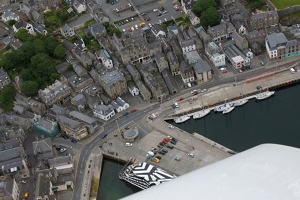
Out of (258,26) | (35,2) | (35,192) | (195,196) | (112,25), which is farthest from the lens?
(35,2)

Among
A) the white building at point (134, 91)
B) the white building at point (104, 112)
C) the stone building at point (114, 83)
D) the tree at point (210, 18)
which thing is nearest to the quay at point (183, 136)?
the white building at point (104, 112)

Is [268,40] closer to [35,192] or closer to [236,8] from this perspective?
[236,8]

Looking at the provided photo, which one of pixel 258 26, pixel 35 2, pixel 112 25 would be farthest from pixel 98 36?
pixel 258 26

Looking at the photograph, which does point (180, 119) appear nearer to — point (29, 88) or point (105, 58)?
point (105, 58)

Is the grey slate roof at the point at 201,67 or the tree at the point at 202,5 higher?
the tree at the point at 202,5

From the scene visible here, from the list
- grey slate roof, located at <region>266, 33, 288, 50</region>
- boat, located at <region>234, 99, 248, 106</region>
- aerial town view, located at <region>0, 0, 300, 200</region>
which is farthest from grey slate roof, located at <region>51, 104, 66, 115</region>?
grey slate roof, located at <region>266, 33, 288, 50</region>

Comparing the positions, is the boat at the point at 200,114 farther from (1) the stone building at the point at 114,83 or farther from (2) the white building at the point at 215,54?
(1) the stone building at the point at 114,83
